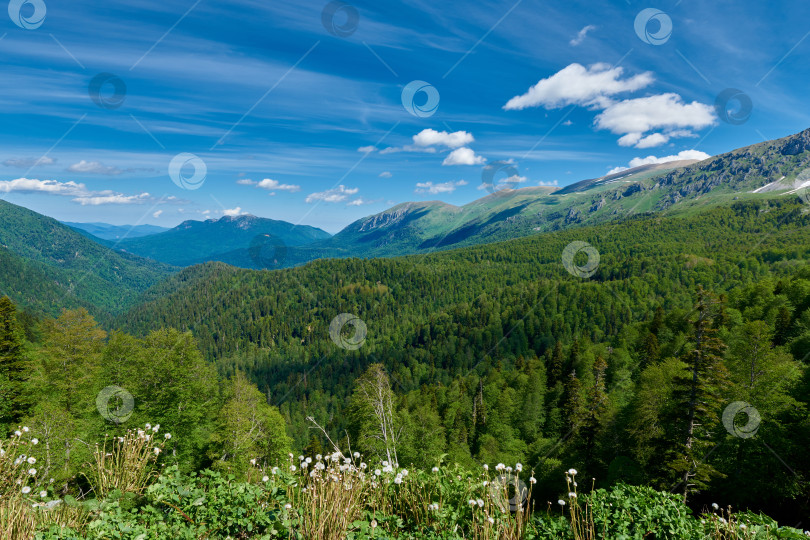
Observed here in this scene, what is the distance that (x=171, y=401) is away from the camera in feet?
70.2

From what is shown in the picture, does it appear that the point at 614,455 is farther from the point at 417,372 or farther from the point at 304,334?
the point at 304,334

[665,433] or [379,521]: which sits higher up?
[379,521]

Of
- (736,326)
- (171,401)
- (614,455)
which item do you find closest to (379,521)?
(171,401)

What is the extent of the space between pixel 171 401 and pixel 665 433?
28.1 m
